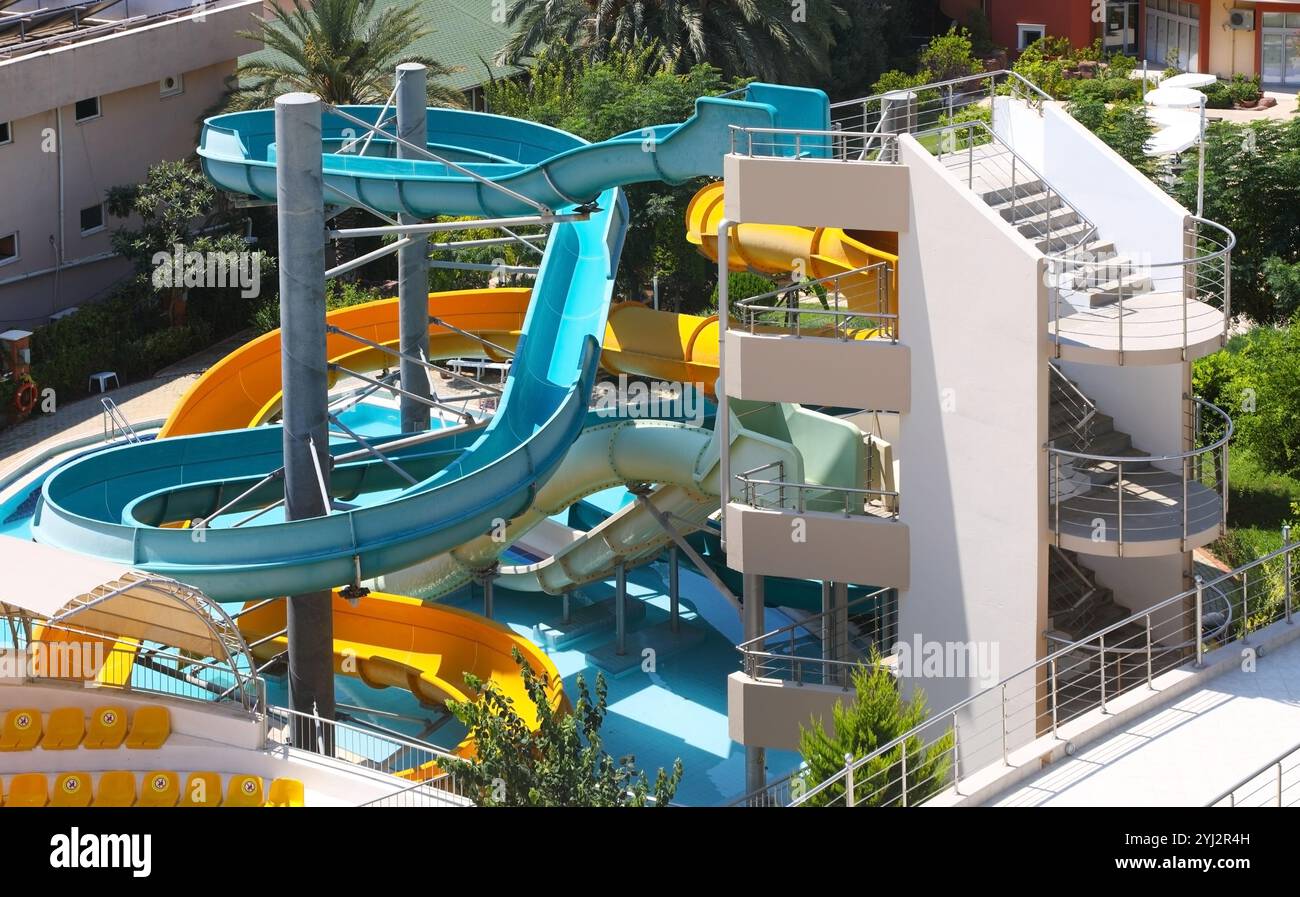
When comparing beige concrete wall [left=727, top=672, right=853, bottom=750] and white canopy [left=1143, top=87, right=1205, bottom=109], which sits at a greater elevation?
white canopy [left=1143, top=87, right=1205, bottom=109]

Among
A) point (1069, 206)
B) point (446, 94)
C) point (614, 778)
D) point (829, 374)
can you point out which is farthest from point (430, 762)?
point (446, 94)

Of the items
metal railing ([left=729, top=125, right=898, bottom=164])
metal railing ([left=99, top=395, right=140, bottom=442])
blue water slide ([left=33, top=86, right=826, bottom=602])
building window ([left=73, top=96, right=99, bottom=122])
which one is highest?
metal railing ([left=729, top=125, right=898, bottom=164])

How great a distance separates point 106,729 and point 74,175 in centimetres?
2312

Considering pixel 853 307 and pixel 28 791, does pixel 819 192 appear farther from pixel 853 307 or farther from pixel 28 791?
pixel 28 791

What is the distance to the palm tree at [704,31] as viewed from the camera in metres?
47.7

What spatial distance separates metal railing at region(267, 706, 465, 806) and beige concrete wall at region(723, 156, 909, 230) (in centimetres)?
695

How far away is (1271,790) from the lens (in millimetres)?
19234

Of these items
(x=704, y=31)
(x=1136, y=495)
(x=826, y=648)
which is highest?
(x=704, y=31)

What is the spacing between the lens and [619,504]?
35.3 metres

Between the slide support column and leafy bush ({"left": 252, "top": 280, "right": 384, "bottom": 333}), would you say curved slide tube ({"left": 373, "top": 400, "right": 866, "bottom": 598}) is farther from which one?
leafy bush ({"left": 252, "top": 280, "right": 384, "bottom": 333})

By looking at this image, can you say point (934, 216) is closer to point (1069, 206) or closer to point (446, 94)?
point (1069, 206)

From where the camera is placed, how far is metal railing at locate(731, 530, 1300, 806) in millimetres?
19797

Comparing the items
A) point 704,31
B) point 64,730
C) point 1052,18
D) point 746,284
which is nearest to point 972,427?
point 64,730

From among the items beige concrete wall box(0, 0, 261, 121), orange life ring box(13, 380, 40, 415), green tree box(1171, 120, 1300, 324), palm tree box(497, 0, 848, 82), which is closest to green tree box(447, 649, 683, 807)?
orange life ring box(13, 380, 40, 415)
